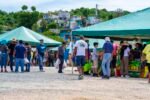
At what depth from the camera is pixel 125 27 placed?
2198 cm

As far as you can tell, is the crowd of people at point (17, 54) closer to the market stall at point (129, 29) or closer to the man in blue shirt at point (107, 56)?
the market stall at point (129, 29)

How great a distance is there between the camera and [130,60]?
22094 mm

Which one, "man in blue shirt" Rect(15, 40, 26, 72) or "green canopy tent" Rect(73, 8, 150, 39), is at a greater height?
"green canopy tent" Rect(73, 8, 150, 39)

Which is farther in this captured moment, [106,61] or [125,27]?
[125,27]

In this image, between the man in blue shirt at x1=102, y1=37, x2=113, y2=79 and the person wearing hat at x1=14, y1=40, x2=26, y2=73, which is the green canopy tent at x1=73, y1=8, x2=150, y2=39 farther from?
the person wearing hat at x1=14, y1=40, x2=26, y2=73

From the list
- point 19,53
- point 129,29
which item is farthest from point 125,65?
point 19,53

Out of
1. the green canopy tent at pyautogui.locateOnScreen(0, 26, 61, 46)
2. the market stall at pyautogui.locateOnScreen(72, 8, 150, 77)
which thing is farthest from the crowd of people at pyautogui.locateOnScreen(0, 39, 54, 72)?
the green canopy tent at pyautogui.locateOnScreen(0, 26, 61, 46)

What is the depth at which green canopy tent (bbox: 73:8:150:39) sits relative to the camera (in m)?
21.2

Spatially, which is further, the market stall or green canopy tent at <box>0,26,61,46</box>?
green canopy tent at <box>0,26,61,46</box>

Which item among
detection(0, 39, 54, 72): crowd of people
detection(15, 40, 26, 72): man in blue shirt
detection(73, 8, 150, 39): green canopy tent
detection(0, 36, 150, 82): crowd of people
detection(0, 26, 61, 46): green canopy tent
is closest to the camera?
detection(0, 36, 150, 82): crowd of people

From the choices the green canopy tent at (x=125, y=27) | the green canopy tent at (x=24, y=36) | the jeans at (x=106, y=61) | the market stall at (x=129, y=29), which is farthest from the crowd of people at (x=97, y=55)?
the green canopy tent at (x=24, y=36)

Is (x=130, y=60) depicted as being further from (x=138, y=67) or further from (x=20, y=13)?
(x=20, y=13)

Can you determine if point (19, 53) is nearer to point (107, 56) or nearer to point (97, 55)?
point (97, 55)

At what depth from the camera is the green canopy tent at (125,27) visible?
21.2 meters
